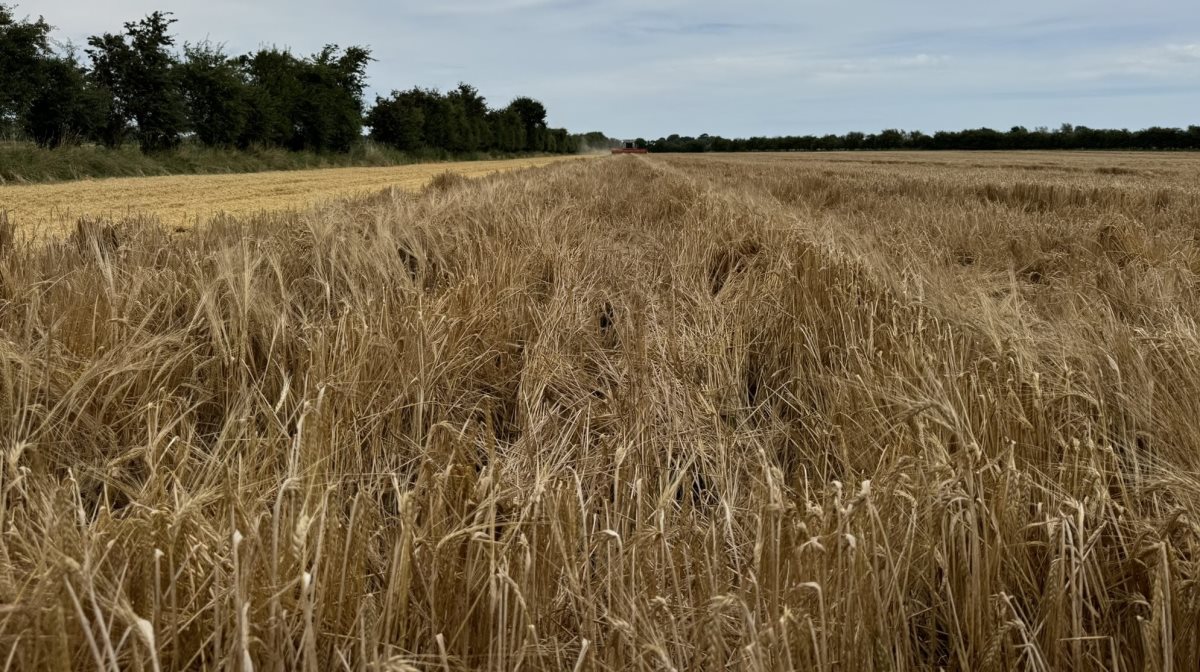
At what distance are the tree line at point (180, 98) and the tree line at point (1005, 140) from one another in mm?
44744

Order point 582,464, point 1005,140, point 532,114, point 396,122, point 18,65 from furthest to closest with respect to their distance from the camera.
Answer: point 532,114 → point 1005,140 → point 396,122 → point 18,65 → point 582,464

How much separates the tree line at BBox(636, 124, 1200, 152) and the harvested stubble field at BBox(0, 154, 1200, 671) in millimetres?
55887

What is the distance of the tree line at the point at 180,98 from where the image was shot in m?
12.9

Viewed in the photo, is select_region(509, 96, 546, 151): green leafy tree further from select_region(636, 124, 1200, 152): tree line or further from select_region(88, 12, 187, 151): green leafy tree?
select_region(88, 12, 187, 151): green leafy tree

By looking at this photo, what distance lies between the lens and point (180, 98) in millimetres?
16297

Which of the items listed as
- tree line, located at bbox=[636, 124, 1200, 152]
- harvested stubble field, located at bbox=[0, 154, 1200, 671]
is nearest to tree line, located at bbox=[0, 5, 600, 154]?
harvested stubble field, located at bbox=[0, 154, 1200, 671]

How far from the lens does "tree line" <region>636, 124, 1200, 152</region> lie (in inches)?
1778

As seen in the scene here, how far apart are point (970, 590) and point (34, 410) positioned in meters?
1.51

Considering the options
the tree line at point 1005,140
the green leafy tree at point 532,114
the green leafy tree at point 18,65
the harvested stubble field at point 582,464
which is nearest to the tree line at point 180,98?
the green leafy tree at point 18,65

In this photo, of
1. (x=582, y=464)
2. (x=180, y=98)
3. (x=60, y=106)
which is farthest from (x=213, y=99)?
(x=582, y=464)

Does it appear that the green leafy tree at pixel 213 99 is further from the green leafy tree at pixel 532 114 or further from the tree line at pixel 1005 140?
the tree line at pixel 1005 140

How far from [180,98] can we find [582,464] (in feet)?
62.1

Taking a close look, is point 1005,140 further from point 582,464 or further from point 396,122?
point 582,464

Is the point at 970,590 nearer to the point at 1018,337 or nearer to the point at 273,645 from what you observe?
the point at 273,645
